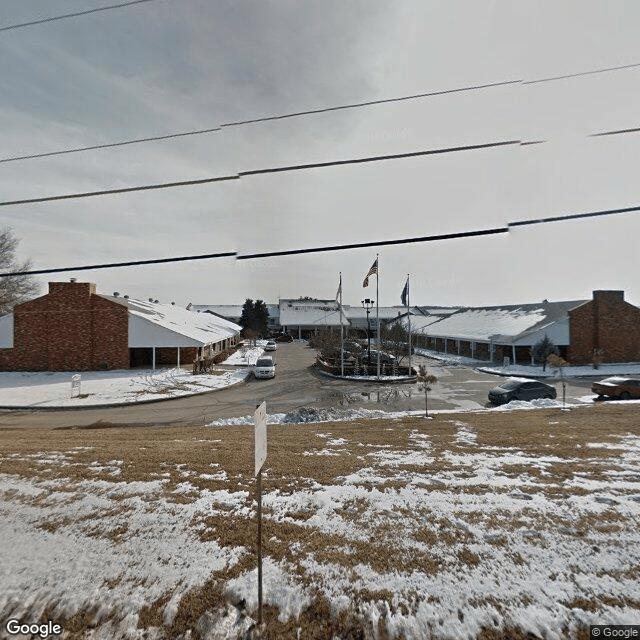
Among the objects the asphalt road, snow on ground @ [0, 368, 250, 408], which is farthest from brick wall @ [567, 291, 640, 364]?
snow on ground @ [0, 368, 250, 408]

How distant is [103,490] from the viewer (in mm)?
5656

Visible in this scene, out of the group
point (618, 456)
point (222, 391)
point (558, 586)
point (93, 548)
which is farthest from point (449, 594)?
point (222, 391)

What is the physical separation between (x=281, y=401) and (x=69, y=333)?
20.5 meters

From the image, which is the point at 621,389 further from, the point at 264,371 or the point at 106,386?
the point at 106,386

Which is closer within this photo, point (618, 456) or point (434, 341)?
point (618, 456)

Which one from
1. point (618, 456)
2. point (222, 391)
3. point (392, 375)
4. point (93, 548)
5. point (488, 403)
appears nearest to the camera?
point (93, 548)

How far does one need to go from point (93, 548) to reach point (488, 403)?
1745cm

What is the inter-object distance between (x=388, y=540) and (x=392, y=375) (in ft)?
74.4

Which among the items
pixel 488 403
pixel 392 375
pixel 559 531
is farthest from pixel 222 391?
pixel 559 531

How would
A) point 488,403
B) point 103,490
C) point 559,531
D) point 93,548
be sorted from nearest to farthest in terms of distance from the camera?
point 93,548 < point 559,531 < point 103,490 < point 488,403

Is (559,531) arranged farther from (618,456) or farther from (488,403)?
(488,403)

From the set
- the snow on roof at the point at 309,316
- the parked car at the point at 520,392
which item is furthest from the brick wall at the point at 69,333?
the snow on roof at the point at 309,316

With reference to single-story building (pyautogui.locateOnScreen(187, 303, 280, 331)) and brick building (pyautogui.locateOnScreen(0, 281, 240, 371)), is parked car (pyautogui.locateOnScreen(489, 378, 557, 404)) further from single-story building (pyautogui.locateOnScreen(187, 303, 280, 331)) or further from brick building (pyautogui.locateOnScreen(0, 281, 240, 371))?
single-story building (pyautogui.locateOnScreen(187, 303, 280, 331))

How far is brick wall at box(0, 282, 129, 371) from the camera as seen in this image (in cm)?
2798
